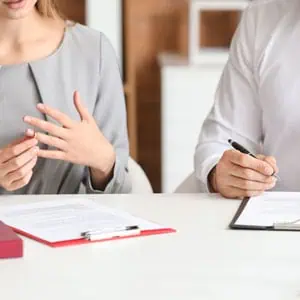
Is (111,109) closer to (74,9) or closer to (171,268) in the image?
(171,268)

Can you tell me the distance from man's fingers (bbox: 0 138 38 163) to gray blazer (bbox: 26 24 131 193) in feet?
0.90

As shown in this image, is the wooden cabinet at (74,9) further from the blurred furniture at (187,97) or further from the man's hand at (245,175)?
the man's hand at (245,175)

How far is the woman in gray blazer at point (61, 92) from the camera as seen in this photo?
165 centimetres

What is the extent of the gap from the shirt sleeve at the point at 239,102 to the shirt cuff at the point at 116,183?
172 mm

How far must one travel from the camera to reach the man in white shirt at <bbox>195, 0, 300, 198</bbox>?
1.72 metres

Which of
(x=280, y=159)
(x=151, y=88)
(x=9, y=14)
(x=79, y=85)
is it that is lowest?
(x=151, y=88)

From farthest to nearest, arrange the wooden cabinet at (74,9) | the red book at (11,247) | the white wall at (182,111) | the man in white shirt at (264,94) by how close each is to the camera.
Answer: the wooden cabinet at (74,9) → the white wall at (182,111) → the man in white shirt at (264,94) → the red book at (11,247)

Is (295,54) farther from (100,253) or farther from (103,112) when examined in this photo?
(100,253)

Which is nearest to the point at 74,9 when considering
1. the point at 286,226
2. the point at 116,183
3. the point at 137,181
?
the point at 137,181

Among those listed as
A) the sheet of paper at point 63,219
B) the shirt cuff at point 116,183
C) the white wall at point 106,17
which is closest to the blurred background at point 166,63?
the white wall at point 106,17

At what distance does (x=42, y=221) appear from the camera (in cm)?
129

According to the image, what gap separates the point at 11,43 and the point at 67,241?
28.4 inches

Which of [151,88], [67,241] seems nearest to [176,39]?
[151,88]

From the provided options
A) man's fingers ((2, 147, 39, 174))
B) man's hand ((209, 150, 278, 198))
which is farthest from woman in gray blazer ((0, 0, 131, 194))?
man's hand ((209, 150, 278, 198))
